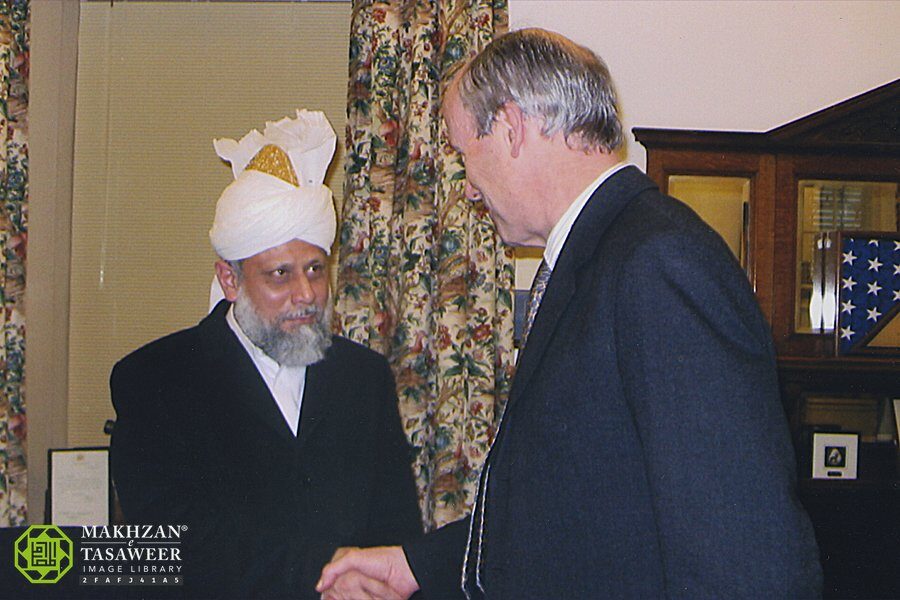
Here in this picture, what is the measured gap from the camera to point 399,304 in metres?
2.75

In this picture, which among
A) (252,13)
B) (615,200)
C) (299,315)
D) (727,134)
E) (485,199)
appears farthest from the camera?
(252,13)

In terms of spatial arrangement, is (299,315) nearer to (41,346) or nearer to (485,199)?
(485,199)

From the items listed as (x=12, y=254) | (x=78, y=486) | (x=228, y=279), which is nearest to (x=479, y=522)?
(x=228, y=279)

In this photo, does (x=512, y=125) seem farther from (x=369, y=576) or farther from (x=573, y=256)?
(x=369, y=576)

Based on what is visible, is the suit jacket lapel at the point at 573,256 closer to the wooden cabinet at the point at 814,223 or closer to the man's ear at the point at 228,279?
the man's ear at the point at 228,279

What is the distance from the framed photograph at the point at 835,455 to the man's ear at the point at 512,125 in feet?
5.64

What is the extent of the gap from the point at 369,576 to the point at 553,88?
0.94 m

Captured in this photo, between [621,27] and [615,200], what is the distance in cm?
190

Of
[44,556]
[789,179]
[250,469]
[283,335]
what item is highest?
[789,179]

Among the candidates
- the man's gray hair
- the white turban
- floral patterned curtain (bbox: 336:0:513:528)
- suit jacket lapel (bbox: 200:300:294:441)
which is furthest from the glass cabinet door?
the man's gray hair

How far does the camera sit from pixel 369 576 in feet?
5.66

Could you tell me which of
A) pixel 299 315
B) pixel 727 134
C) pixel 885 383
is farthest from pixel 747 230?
pixel 299 315

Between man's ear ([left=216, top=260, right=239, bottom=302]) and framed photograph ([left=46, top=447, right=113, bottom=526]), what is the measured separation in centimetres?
66

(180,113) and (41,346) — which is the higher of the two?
(180,113)
